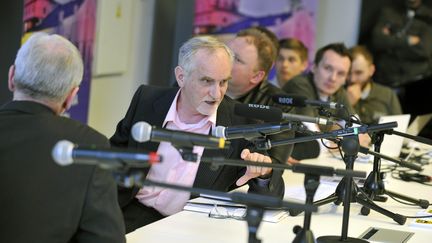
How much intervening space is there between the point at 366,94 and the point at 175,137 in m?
4.16

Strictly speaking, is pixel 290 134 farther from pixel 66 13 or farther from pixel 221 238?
pixel 66 13

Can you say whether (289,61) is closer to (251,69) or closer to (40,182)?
(251,69)

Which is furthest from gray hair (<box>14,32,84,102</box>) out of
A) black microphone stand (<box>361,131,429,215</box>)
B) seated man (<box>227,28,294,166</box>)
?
seated man (<box>227,28,294,166</box>)

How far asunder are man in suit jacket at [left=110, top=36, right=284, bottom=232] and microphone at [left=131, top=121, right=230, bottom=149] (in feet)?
3.49

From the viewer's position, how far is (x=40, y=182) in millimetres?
1723

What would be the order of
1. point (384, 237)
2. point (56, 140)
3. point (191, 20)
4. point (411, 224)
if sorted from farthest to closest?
1. point (191, 20)
2. point (411, 224)
3. point (384, 237)
4. point (56, 140)

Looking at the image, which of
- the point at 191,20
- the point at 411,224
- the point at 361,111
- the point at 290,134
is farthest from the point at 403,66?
the point at 411,224

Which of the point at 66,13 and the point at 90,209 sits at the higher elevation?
the point at 66,13

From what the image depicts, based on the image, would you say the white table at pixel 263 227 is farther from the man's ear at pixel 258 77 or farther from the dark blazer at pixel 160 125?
the man's ear at pixel 258 77

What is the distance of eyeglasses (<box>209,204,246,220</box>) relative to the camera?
2.39 m

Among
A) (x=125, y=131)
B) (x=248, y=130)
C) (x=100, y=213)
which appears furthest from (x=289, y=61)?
(x=100, y=213)

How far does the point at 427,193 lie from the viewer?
3.07 metres

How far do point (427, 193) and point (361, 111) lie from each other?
235 centimetres

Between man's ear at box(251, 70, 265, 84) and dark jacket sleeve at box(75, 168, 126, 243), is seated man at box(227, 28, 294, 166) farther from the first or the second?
dark jacket sleeve at box(75, 168, 126, 243)
